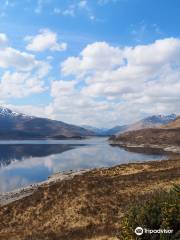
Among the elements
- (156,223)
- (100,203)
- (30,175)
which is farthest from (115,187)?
(30,175)

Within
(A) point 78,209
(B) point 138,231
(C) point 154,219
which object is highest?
(C) point 154,219

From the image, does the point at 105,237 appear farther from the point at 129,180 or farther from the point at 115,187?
the point at 129,180

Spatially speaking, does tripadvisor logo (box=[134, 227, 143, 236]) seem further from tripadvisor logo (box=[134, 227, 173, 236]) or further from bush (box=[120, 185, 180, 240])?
bush (box=[120, 185, 180, 240])

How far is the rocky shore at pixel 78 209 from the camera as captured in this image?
107 ft

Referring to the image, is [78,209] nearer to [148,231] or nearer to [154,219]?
[154,219]

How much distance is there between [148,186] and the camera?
152 feet

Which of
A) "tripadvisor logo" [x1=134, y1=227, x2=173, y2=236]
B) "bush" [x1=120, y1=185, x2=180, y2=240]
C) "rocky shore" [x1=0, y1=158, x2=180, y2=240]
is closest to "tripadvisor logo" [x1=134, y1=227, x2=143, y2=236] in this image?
"tripadvisor logo" [x1=134, y1=227, x2=173, y2=236]

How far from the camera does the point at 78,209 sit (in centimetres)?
3997

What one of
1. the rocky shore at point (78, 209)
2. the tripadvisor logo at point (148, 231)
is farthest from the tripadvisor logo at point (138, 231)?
the rocky shore at point (78, 209)

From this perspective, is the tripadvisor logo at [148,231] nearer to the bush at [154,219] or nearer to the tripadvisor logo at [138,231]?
the tripadvisor logo at [138,231]

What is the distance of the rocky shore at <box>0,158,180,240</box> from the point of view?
107ft

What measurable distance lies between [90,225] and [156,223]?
702 inches

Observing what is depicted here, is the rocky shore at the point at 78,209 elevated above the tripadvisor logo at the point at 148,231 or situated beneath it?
situated beneath

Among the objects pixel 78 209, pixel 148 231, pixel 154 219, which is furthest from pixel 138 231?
pixel 78 209
